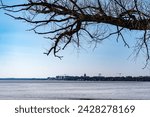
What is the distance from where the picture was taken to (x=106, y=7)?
9766mm

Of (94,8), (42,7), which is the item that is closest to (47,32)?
(42,7)

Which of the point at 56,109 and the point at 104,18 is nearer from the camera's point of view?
the point at 104,18

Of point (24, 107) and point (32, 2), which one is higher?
point (32, 2)

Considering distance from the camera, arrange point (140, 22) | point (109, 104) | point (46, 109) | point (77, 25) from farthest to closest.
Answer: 1. point (109, 104)
2. point (46, 109)
3. point (77, 25)
4. point (140, 22)

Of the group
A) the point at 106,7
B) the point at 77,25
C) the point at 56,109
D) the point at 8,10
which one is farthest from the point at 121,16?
the point at 56,109

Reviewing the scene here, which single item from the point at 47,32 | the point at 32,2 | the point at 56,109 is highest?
the point at 32,2

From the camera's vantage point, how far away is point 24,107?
1222 centimetres

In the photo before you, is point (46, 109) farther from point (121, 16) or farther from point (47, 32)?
point (121, 16)

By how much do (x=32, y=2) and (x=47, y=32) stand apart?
2.70ft

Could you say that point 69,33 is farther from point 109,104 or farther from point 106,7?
point 109,104

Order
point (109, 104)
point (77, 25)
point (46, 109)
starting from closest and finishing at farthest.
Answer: point (77, 25)
point (46, 109)
point (109, 104)

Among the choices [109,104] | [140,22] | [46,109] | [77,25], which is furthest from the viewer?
[109,104]

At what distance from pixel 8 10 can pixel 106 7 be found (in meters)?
2.24

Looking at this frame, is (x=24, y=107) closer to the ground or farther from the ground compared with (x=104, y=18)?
closer to the ground
